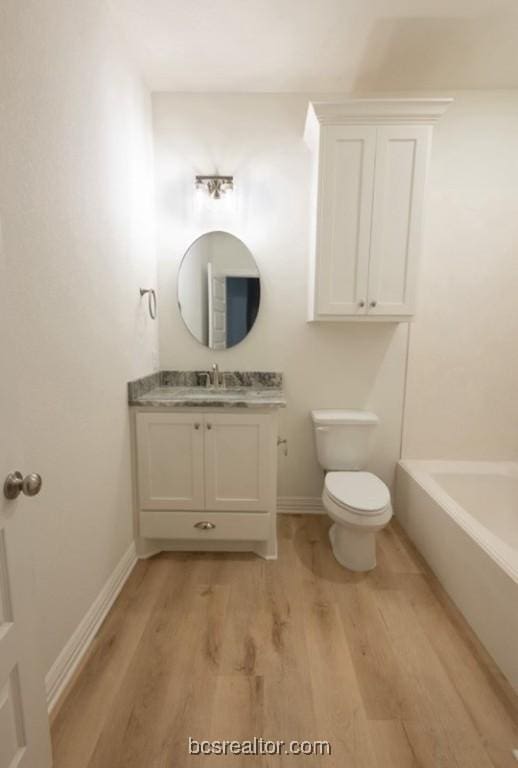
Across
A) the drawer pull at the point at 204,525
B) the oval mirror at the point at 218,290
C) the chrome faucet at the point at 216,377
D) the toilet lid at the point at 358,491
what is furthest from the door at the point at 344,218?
the drawer pull at the point at 204,525

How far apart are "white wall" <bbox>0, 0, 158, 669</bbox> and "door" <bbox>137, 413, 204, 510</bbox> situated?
4.0 inches

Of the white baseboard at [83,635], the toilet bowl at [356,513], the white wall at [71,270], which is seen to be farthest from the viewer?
the toilet bowl at [356,513]

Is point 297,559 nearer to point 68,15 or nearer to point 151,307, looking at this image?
point 151,307

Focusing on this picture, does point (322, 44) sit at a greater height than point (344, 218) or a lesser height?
greater

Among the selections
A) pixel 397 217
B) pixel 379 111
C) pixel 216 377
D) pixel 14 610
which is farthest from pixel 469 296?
pixel 14 610

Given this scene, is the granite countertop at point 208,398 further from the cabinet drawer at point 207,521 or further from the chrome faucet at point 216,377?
the cabinet drawer at point 207,521

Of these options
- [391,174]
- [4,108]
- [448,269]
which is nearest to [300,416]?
[448,269]

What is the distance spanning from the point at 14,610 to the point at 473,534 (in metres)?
1.66

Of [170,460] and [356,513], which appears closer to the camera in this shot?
[356,513]

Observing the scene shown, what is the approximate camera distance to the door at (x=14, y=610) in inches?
31.6

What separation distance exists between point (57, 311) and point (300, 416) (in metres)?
1.58

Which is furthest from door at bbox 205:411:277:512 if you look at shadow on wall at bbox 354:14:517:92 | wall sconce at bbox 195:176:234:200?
shadow on wall at bbox 354:14:517:92

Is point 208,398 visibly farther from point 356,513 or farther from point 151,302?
point 356,513

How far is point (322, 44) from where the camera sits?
1.75m
